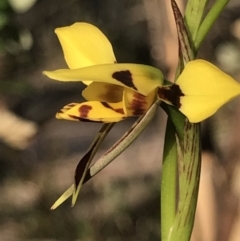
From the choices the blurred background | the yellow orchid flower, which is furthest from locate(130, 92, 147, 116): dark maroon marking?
the blurred background

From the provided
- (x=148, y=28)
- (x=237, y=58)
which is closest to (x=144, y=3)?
(x=148, y=28)

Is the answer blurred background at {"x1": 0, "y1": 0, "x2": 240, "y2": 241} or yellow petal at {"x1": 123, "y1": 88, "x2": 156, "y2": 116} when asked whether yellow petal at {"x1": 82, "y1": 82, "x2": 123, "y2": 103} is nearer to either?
yellow petal at {"x1": 123, "y1": 88, "x2": 156, "y2": 116}

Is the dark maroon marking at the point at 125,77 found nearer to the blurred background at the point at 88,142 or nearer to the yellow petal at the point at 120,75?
the yellow petal at the point at 120,75

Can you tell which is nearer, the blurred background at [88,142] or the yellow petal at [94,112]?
the yellow petal at [94,112]

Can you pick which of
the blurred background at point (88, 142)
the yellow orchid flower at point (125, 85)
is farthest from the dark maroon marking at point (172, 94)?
the blurred background at point (88, 142)

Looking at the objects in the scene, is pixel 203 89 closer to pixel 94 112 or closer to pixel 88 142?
pixel 94 112

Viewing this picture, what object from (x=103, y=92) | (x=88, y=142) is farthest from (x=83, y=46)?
(x=88, y=142)
